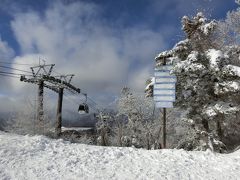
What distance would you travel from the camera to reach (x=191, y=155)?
39.6ft

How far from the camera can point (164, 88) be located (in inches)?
607

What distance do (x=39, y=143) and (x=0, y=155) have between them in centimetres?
189

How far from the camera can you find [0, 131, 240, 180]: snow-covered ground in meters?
9.38

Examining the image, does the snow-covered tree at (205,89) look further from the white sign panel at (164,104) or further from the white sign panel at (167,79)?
the white sign panel at (164,104)

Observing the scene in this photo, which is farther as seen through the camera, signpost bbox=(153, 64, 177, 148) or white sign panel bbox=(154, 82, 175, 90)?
white sign panel bbox=(154, 82, 175, 90)

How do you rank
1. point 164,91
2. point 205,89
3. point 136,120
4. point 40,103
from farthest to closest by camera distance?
point 136,120, point 40,103, point 205,89, point 164,91

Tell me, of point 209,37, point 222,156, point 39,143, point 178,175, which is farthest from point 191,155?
point 209,37

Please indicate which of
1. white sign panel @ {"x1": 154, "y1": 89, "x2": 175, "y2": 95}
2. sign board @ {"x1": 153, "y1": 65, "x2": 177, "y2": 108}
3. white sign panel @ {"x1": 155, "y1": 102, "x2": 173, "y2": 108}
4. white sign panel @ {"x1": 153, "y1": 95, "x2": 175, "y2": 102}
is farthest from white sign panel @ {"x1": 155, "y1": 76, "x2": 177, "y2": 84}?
white sign panel @ {"x1": 155, "y1": 102, "x2": 173, "y2": 108}

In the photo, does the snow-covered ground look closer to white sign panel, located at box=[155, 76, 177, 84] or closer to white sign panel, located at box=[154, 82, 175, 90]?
white sign panel, located at box=[154, 82, 175, 90]

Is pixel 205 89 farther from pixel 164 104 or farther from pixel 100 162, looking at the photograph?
pixel 100 162

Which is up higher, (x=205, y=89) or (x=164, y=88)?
(x=205, y=89)

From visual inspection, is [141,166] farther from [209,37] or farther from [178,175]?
[209,37]

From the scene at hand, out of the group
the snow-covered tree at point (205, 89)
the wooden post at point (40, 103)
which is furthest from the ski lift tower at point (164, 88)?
the wooden post at point (40, 103)

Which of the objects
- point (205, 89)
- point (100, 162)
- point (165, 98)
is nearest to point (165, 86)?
point (165, 98)
